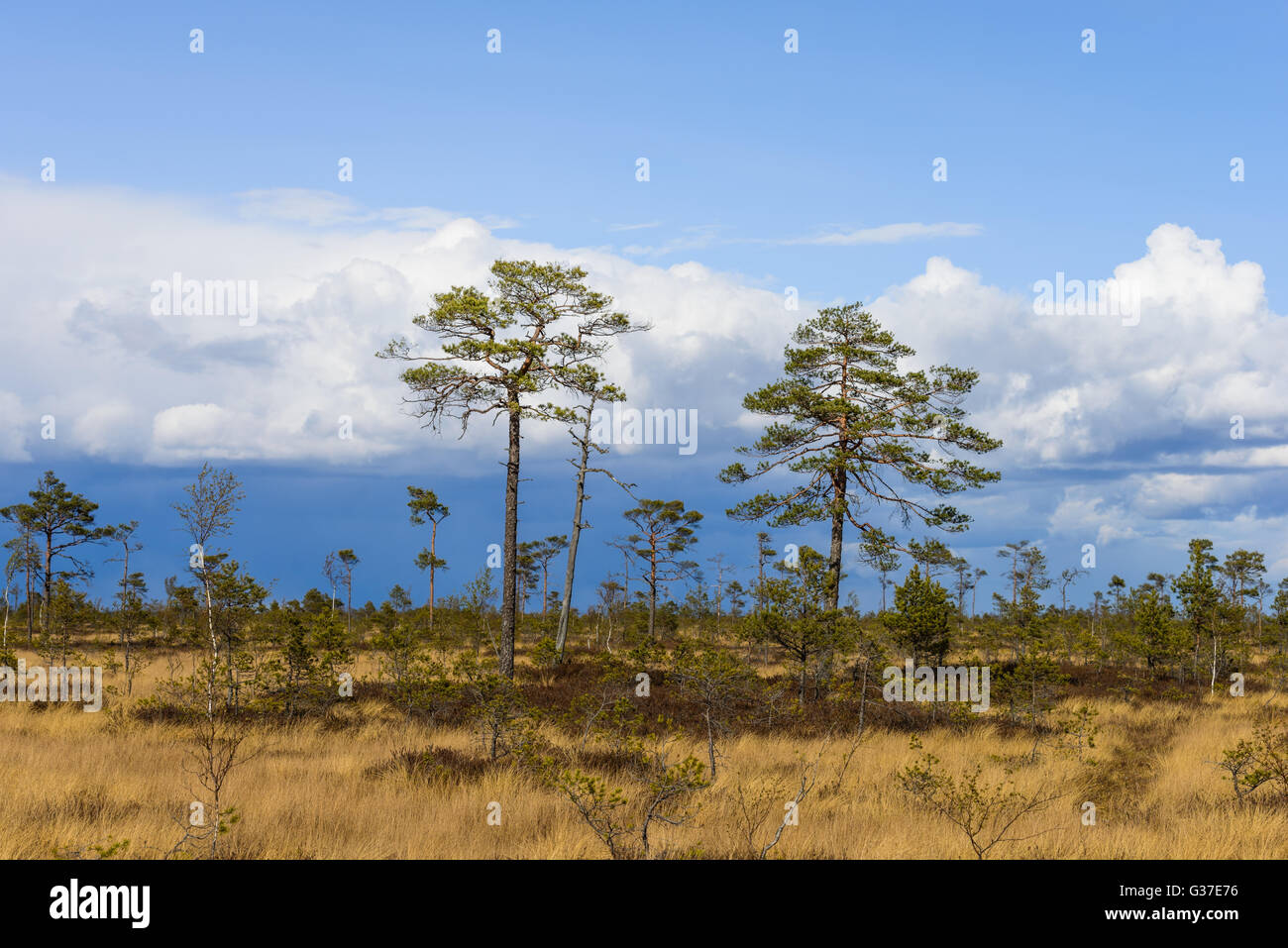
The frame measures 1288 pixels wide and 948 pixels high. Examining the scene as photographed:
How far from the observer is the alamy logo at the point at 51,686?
66.0 ft

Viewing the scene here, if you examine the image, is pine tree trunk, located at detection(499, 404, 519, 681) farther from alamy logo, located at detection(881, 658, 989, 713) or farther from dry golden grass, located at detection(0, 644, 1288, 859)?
alamy logo, located at detection(881, 658, 989, 713)

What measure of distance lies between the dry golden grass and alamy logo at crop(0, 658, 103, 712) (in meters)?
2.15

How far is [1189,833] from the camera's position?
9688mm

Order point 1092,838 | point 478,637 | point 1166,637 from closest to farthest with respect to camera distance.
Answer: point 1092,838 < point 1166,637 < point 478,637

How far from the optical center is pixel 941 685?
21859mm

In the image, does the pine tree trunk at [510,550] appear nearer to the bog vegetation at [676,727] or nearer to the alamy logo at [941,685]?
the bog vegetation at [676,727]

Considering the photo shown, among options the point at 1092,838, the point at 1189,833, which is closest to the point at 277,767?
the point at 1092,838

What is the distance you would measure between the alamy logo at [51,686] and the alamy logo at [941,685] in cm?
2082
